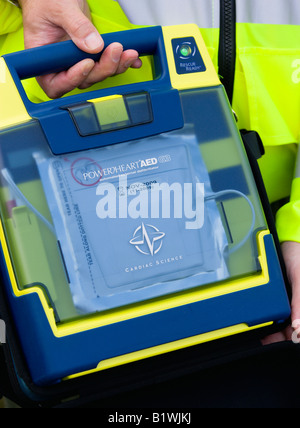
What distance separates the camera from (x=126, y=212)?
22.4 inches

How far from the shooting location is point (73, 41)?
617 millimetres

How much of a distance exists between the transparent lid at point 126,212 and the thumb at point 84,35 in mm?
81

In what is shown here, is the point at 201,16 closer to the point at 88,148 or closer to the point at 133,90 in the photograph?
the point at 133,90

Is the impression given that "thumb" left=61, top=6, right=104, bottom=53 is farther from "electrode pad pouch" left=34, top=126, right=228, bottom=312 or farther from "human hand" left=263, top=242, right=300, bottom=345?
"human hand" left=263, top=242, right=300, bottom=345

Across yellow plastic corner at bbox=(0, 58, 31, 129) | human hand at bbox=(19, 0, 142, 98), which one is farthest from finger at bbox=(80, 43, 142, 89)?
yellow plastic corner at bbox=(0, 58, 31, 129)

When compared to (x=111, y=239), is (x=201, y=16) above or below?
above

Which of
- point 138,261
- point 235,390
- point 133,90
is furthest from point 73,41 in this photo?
point 235,390

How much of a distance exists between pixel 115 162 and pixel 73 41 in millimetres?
178

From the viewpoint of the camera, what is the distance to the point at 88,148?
58cm

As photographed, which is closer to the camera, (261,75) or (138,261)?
(138,261)

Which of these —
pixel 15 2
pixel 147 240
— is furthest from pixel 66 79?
pixel 147 240

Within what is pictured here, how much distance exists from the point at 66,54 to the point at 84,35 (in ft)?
0.11

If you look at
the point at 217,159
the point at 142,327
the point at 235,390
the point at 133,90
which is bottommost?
the point at 235,390

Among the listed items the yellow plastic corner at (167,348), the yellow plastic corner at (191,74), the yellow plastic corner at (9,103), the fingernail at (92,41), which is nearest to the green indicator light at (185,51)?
the yellow plastic corner at (191,74)
